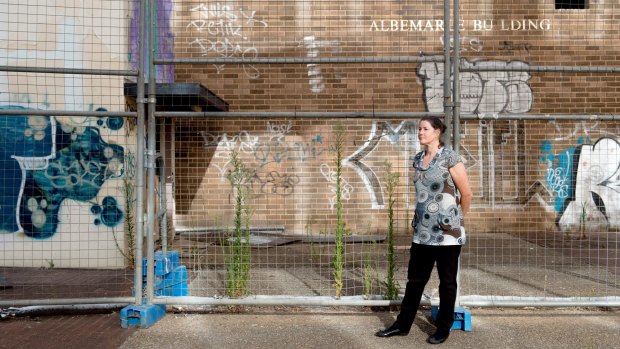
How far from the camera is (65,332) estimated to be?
4426mm

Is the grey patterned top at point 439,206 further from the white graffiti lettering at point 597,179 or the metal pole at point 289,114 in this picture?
the white graffiti lettering at point 597,179

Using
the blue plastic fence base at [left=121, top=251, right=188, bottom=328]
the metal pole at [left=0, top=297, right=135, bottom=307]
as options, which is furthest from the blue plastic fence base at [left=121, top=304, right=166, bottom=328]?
the metal pole at [left=0, top=297, right=135, bottom=307]

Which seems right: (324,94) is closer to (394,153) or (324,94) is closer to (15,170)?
(394,153)

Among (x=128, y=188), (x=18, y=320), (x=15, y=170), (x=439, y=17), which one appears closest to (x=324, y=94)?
(x=439, y=17)

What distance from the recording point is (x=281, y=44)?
31.8ft

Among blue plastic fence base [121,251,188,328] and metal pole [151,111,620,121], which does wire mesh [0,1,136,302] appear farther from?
metal pole [151,111,620,121]

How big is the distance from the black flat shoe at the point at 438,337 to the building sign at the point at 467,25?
694 cm

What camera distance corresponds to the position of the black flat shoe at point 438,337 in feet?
13.4

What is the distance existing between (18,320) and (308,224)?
3.60 meters

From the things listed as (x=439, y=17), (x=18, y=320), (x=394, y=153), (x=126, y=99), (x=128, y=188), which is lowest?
(x=18, y=320)

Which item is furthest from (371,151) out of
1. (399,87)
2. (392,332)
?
(392,332)

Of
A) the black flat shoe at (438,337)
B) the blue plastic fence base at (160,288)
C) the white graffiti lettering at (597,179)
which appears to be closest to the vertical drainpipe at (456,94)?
the black flat shoe at (438,337)

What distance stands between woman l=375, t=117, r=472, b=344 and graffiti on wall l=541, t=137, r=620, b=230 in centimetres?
657

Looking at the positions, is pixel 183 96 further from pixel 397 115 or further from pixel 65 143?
pixel 397 115
